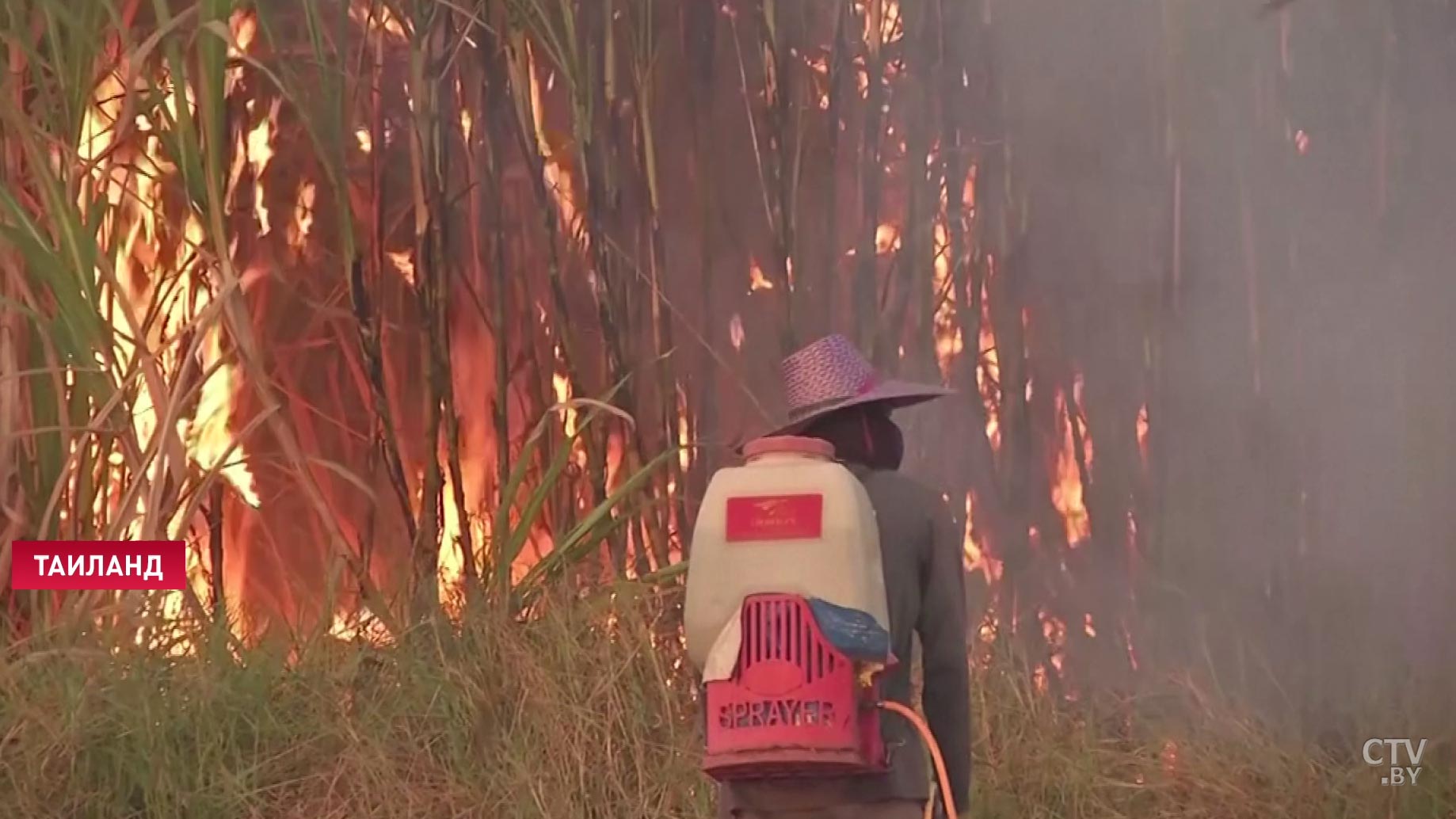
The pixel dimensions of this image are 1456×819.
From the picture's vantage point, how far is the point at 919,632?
205 centimetres

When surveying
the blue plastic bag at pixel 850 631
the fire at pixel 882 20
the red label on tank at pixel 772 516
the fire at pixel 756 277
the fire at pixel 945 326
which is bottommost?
the blue plastic bag at pixel 850 631

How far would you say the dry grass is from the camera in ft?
9.32

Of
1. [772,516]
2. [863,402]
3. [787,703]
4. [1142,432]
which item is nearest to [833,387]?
[863,402]

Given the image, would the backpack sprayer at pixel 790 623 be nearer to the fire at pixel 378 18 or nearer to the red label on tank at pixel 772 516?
the red label on tank at pixel 772 516

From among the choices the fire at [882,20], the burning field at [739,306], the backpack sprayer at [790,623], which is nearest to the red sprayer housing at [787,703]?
the backpack sprayer at [790,623]

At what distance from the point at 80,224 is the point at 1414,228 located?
7.61 ft

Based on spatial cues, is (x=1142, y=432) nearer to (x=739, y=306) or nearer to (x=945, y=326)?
(x=945, y=326)

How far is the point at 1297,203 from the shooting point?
3.46 meters

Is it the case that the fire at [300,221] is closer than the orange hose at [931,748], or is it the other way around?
the orange hose at [931,748]

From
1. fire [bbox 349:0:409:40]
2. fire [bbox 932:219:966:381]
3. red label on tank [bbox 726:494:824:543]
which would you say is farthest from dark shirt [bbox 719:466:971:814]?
fire [bbox 349:0:409:40]

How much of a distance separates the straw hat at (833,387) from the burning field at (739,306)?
42.4 inches

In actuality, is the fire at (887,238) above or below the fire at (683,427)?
above

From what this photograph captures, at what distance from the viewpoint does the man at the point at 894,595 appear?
195cm

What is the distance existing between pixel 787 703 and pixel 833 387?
39cm
